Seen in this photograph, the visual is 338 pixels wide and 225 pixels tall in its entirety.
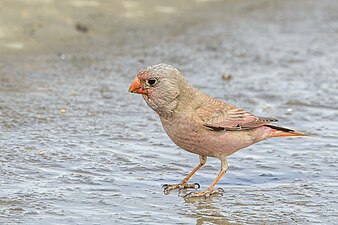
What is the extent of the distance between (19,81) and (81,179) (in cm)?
286

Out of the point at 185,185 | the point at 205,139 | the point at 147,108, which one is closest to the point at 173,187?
the point at 185,185

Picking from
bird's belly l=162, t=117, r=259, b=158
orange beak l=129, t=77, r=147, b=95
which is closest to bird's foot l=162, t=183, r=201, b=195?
bird's belly l=162, t=117, r=259, b=158

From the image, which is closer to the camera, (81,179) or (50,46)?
(81,179)

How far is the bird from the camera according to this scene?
6184mm

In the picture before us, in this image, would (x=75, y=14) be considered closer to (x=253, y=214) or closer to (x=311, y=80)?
(x=311, y=80)

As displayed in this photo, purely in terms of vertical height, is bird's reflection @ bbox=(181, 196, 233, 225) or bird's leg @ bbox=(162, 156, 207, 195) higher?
bird's leg @ bbox=(162, 156, 207, 195)

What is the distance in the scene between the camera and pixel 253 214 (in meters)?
5.81

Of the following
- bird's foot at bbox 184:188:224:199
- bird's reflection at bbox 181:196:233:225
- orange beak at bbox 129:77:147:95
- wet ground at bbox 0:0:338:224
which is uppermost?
orange beak at bbox 129:77:147:95

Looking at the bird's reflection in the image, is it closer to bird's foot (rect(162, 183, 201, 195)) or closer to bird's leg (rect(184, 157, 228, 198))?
bird's leg (rect(184, 157, 228, 198))

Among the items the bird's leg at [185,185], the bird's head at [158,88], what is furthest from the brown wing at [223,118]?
the bird's leg at [185,185]

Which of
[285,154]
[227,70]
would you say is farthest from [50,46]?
[285,154]

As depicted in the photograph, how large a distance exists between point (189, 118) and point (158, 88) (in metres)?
0.31

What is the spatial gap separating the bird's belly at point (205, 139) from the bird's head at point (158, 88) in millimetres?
148

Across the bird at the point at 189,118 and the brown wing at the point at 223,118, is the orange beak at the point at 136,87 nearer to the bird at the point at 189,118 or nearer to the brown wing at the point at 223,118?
the bird at the point at 189,118
